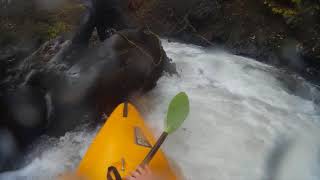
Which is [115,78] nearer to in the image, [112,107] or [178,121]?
[112,107]

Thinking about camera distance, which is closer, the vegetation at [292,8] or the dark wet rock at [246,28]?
the vegetation at [292,8]

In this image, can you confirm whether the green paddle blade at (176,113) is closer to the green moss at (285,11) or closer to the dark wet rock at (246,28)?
the dark wet rock at (246,28)

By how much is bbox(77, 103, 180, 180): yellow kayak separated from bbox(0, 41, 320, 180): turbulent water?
59 centimetres

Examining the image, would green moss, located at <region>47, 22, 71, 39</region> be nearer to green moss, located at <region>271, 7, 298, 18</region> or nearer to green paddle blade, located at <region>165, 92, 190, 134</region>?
green paddle blade, located at <region>165, 92, 190, 134</region>

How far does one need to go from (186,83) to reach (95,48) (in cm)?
Result: 132

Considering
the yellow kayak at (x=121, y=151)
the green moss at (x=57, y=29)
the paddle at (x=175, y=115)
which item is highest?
the green moss at (x=57, y=29)

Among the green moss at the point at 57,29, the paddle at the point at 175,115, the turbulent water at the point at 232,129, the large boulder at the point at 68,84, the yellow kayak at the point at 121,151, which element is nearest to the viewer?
the yellow kayak at the point at 121,151

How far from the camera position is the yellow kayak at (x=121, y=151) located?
2.78 meters

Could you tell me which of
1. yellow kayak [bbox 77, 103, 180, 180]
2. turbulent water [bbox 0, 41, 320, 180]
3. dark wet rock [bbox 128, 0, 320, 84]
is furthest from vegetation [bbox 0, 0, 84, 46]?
yellow kayak [bbox 77, 103, 180, 180]

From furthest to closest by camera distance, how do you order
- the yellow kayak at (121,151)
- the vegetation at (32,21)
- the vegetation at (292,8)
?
the vegetation at (292,8)
the vegetation at (32,21)
the yellow kayak at (121,151)

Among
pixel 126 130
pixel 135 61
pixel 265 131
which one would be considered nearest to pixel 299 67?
pixel 265 131

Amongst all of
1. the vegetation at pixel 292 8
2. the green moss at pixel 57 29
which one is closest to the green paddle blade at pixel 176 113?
the green moss at pixel 57 29

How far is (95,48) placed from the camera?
4320 millimetres

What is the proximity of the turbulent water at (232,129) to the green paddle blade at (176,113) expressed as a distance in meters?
0.68
